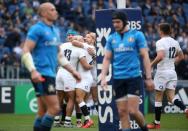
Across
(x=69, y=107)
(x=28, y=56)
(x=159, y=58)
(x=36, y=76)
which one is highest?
(x=159, y=58)

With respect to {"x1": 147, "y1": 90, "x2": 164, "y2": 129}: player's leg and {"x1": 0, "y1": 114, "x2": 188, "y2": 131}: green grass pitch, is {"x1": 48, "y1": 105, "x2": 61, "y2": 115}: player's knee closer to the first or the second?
{"x1": 0, "y1": 114, "x2": 188, "y2": 131}: green grass pitch

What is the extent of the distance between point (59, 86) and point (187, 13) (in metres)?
18.5

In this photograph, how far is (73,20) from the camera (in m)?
32.1

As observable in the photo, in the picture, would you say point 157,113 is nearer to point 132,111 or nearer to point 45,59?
point 132,111

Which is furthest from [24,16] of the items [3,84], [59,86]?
[59,86]

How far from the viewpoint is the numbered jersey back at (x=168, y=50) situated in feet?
57.3

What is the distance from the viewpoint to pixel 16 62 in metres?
26.3

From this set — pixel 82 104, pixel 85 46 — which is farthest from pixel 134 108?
pixel 85 46

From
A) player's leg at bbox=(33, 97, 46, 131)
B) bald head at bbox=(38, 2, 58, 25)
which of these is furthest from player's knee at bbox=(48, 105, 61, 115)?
bald head at bbox=(38, 2, 58, 25)

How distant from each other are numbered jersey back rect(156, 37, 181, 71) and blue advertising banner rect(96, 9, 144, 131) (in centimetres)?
296

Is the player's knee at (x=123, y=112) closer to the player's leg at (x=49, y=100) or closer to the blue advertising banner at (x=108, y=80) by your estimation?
the player's leg at (x=49, y=100)

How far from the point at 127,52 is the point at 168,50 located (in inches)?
188

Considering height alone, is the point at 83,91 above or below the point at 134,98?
above

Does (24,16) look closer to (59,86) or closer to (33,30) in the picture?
(59,86)
